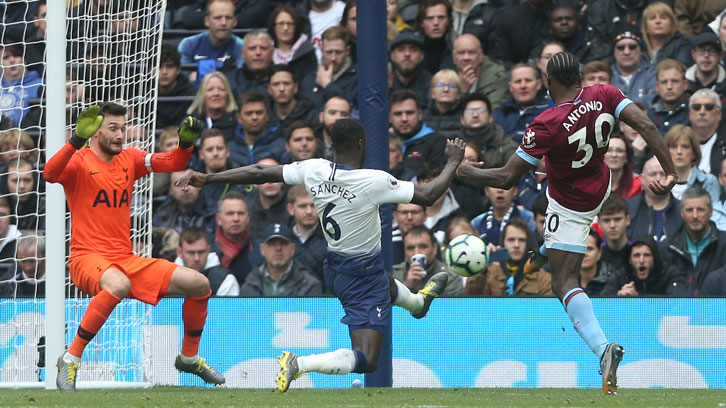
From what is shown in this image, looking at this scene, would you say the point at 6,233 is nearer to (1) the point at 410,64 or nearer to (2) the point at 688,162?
(1) the point at 410,64

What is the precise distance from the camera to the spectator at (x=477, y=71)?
12953mm

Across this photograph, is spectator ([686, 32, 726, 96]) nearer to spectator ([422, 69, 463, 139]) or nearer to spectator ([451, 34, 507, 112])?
spectator ([451, 34, 507, 112])

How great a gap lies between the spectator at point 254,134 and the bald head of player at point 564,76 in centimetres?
553

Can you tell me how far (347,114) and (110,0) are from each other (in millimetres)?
3387

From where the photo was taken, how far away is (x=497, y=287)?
11.2 m

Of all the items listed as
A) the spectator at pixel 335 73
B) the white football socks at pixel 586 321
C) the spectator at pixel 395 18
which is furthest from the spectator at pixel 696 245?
the spectator at pixel 395 18

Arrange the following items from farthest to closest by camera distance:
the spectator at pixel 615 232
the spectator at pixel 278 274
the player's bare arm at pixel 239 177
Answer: the spectator at pixel 278 274 < the spectator at pixel 615 232 < the player's bare arm at pixel 239 177

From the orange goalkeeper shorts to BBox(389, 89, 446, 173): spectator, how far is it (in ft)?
14.2

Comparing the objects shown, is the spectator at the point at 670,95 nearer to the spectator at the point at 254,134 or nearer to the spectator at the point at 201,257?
the spectator at the point at 254,134

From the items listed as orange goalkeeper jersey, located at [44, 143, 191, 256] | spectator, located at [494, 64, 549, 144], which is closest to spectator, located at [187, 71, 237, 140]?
spectator, located at [494, 64, 549, 144]

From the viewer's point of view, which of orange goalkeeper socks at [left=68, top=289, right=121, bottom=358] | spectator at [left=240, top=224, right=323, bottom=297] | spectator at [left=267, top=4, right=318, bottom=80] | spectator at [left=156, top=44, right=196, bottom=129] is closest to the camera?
orange goalkeeper socks at [left=68, top=289, right=121, bottom=358]

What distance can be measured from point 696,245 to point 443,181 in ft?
14.4

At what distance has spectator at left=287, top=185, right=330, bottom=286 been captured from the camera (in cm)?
1187

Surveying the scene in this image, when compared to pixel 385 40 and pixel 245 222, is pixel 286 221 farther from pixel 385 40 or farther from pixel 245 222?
pixel 385 40
